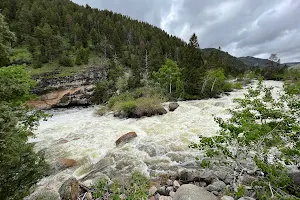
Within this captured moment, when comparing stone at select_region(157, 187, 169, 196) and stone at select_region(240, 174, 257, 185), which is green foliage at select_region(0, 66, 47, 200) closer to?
stone at select_region(157, 187, 169, 196)

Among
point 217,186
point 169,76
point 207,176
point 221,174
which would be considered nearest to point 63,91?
point 169,76

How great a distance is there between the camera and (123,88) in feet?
108

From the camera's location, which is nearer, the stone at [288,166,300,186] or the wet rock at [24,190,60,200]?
the stone at [288,166,300,186]

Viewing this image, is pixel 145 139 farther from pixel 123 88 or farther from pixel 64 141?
pixel 123 88

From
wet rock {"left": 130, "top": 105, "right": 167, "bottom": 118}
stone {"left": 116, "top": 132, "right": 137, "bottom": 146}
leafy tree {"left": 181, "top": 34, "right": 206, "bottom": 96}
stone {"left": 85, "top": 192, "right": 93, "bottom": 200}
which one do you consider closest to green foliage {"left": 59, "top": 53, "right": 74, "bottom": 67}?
leafy tree {"left": 181, "top": 34, "right": 206, "bottom": 96}

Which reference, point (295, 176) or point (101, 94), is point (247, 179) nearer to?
point (295, 176)

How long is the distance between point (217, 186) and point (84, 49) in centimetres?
4128

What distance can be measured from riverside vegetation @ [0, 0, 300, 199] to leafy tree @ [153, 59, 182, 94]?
0.17 metres

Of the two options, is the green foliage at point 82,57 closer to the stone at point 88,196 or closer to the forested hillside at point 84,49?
the forested hillside at point 84,49

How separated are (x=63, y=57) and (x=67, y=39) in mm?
16673

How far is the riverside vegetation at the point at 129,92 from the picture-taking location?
5.32 meters

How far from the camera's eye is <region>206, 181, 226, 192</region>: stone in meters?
6.69

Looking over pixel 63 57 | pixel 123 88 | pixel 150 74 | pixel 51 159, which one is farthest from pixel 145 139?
pixel 63 57

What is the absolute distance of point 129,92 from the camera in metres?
30.2
